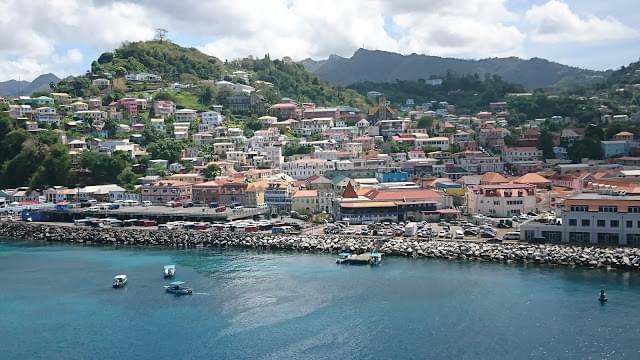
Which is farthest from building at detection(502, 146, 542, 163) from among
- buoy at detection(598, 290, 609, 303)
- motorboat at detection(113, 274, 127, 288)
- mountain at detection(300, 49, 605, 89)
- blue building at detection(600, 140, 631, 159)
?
mountain at detection(300, 49, 605, 89)

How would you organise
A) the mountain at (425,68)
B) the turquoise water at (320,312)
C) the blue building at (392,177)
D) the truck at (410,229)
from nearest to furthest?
the turquoise water at (320,312) → the truck at (410,229) → the blue building at (392,177) → the mountain at (425,68)

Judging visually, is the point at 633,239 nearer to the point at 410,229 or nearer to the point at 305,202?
the point at 410,229

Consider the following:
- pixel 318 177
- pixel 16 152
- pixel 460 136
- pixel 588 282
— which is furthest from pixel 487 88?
pixel 588 282

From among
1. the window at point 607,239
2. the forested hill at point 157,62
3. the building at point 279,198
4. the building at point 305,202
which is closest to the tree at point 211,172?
the building at point 279,198

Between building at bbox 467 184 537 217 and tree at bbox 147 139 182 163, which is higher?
tree at bbox 147 139 182 163

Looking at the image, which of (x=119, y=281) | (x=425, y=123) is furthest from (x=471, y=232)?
(x=425, y=123)

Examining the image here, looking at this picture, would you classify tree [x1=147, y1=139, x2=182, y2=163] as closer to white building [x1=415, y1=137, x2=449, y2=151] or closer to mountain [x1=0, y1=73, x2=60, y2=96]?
white building [x1=415, y1=137, x2=449, y2=151]

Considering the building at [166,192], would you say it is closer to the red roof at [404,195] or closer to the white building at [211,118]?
the red roof at [404,195]
